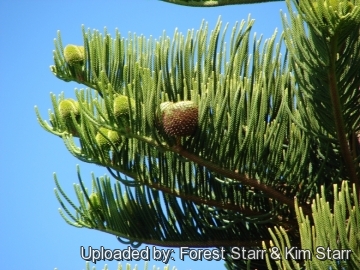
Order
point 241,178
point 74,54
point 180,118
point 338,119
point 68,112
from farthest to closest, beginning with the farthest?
point 74,54 → point 68,112 → point 241,178 → point 338,119 → point 180,118

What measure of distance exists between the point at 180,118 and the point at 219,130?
7.9 inches

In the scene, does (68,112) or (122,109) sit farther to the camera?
(68,112)

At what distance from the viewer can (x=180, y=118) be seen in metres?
2.64

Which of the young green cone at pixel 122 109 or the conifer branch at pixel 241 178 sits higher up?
the young green cone at pixel 122 109

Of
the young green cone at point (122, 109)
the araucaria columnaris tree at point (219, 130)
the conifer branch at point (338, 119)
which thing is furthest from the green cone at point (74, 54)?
the conifer branch at point (338, 119)

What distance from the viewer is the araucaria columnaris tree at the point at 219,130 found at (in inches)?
105

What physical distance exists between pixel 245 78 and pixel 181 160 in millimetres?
401

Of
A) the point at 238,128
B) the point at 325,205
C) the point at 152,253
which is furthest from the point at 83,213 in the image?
the point at 325,205

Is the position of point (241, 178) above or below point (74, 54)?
below

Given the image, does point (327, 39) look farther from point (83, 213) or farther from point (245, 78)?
point (83, 213)

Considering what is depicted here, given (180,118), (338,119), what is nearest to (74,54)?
(180,118)

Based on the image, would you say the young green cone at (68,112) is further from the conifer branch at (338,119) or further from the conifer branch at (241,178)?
the conifer branch at (338,119)

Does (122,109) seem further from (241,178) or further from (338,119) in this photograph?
(338,119)

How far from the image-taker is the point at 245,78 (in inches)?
116
